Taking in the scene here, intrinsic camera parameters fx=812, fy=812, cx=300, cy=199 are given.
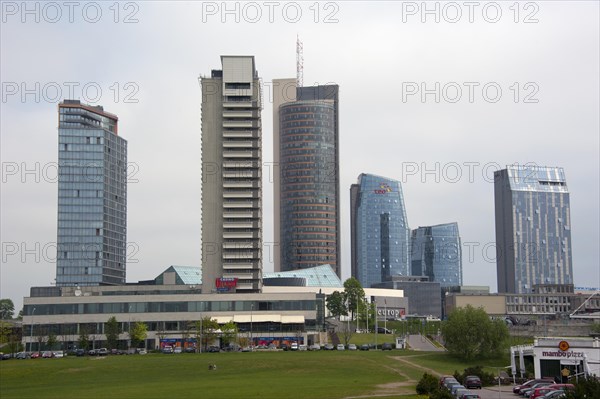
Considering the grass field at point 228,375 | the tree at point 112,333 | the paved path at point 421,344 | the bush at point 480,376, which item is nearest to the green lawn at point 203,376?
the grass field at point 228,375

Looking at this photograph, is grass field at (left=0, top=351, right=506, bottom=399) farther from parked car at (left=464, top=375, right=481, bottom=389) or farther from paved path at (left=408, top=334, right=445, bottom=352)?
paved path at (left=408, top=334, right=445, bottom=352)

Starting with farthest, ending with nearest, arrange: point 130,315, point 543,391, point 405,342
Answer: point 130,315
point 405,342
point 543,391

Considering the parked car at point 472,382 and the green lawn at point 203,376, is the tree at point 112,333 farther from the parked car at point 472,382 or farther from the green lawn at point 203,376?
the parked car at point 472,382

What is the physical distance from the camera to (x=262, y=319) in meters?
198

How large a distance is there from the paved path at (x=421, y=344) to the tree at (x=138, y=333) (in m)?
58.6

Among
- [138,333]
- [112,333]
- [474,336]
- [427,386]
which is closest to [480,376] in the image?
[427,386]

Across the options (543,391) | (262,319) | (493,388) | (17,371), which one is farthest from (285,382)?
(262,319)

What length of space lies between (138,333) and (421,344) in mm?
61837

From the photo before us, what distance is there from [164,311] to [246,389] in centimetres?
10597

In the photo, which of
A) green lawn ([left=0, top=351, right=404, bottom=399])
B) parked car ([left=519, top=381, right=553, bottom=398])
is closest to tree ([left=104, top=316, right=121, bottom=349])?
green lawn ([left=0, top=351, right=404, bottom=399])

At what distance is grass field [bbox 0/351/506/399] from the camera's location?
93625 mm

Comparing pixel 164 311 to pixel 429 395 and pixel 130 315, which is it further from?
pixel 429 395

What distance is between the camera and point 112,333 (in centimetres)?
18175

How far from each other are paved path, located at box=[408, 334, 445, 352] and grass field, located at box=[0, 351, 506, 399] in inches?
547
